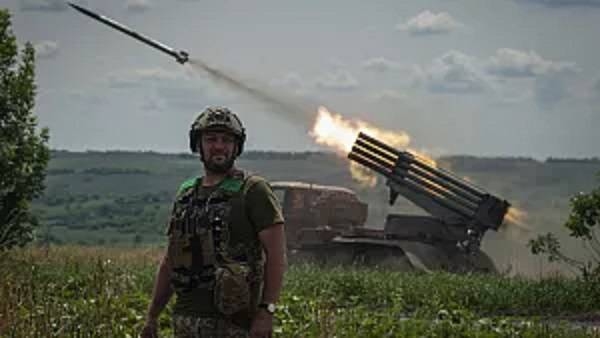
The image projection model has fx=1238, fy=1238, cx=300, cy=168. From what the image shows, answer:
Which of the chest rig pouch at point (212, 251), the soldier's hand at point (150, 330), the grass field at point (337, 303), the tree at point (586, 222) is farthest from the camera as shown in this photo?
the tree at point (586, 222)

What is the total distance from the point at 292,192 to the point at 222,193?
17497 millimetres

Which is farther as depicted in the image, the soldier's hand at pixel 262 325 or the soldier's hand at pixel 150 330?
the soldier's hand at pixel 150 330

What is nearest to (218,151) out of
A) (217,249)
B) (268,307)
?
(217,249)

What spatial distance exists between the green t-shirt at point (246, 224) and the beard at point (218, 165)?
0.15m

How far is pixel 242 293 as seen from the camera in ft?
21.9

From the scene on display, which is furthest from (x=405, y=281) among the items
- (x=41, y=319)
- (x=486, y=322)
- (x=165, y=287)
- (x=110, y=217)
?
(x=110, y=217)

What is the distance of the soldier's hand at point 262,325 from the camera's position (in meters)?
6.72

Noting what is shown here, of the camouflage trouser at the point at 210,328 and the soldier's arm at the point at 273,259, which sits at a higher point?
the soldier's arm at the point at 273,259

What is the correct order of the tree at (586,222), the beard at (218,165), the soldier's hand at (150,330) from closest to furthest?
the beard at (218,165) → the soldier's hand at (150,330) → the tree at (586,222)

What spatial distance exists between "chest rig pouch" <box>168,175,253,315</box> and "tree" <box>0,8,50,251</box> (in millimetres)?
13547

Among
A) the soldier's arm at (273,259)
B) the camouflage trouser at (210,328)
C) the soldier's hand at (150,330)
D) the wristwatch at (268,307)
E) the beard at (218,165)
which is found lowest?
the soldier's hand at (150,330)

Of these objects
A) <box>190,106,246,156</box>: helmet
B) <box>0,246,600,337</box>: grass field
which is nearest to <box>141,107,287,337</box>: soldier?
<box>190,106,246,156</box>: helmet

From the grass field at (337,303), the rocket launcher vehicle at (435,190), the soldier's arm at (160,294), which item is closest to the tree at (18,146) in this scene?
the grass field at (337,303)

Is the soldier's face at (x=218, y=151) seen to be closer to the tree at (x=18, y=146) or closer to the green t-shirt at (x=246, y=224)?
the green t-shirt at (x=246, y=224)
